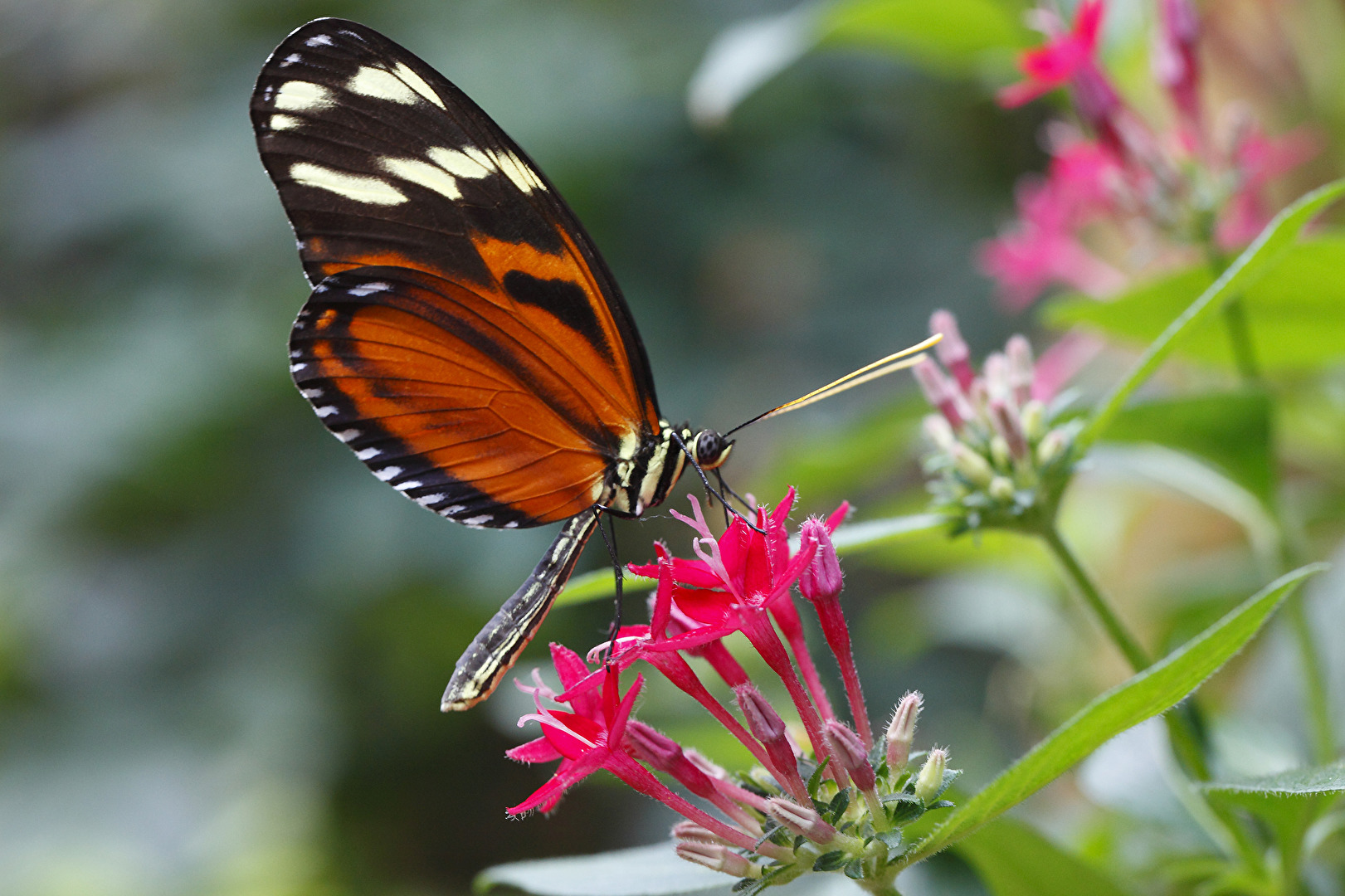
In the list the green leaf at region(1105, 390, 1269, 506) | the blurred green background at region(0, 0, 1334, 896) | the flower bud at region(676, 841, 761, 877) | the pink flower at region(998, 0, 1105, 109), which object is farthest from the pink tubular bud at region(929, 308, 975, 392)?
the blurred green background at region(0, 0, 1334, 896)

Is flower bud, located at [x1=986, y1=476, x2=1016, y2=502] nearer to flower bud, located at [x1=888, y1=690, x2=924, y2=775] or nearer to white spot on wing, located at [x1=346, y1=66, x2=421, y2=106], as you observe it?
flower bud, located at [x1=888, y1=690, x2=924, y2=775]

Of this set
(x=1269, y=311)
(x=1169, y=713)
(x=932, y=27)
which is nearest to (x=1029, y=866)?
(x=1169, y=713)

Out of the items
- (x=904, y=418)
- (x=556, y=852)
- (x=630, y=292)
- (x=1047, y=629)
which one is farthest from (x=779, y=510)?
(x=556, y=852)

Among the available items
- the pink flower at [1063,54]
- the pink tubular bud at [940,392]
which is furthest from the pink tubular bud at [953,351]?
the pink flower at [1063,54]

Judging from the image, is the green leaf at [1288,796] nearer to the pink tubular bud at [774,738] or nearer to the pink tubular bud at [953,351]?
the pink tubular bud at [774,738]

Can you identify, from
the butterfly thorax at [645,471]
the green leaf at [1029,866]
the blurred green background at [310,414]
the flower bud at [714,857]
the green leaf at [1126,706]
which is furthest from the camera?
the blurred green background at [310,414]

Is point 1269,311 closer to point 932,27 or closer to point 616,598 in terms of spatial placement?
point 932,27
